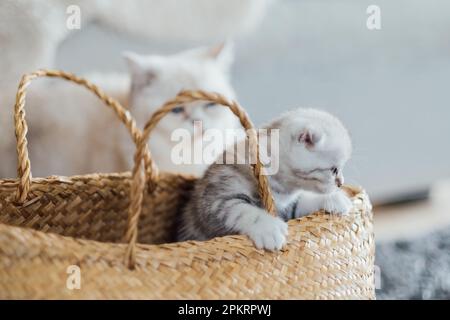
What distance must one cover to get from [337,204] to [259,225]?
0.18m

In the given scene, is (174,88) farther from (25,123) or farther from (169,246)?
(169,246)

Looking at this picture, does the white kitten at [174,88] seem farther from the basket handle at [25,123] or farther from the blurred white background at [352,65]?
the basket handle at [25,123]

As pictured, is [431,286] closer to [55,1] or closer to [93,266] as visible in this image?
[93,266]

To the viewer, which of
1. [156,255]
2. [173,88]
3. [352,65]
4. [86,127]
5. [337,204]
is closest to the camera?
[156,255]

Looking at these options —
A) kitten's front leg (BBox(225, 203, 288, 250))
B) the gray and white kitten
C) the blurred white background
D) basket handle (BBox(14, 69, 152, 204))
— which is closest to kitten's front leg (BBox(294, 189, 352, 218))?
the gray and white kitten

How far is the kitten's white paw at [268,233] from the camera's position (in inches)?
34.1

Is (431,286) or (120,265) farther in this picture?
(431,286)

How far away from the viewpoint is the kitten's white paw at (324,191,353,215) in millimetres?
985

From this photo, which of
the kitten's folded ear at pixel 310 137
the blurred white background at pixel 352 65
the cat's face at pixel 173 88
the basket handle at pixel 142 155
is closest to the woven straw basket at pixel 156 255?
the basket handle at pixel 142 155

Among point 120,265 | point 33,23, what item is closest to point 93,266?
point 120,265

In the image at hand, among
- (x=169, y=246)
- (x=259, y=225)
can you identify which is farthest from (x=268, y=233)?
(x=169, y=246)

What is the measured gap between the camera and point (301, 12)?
1.81 metres

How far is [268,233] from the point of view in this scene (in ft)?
2.87

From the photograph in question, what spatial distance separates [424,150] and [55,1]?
1.35m
